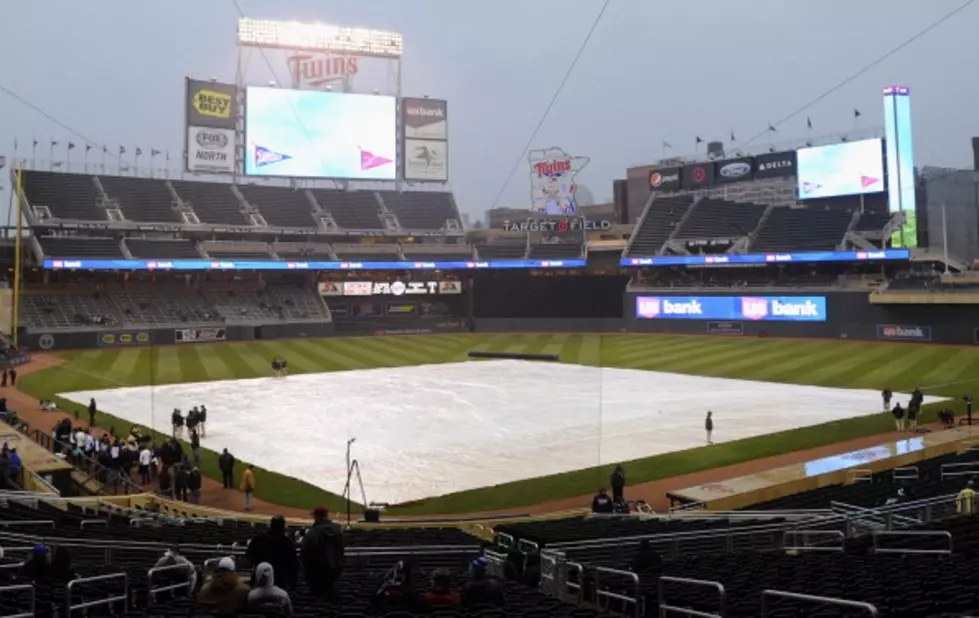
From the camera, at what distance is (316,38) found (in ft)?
244

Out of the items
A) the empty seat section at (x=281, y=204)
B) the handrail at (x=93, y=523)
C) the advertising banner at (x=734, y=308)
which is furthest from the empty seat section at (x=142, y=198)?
the handrail at (x=93, y=523)

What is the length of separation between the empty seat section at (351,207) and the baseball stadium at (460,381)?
0.35 metres

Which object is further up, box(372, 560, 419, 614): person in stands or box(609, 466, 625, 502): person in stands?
box(372, 560, 419, 614): person in stands

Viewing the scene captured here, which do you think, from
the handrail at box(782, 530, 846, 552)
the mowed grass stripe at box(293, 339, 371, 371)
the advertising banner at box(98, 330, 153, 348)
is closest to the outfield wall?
the mowed grass stripe at box(293, 339, 371, 371)

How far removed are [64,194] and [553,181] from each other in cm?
4252

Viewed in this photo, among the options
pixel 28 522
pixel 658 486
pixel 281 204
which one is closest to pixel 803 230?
pixel 281 204

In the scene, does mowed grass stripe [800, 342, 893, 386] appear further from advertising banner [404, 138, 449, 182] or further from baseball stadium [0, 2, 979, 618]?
advertising banner [404, 138, 449, 182]

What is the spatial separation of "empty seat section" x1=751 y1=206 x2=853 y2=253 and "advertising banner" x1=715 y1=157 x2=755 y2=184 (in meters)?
7.15

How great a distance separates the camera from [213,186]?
74250 millimetres

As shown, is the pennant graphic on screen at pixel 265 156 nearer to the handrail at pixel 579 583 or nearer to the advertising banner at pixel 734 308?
the advertising banner at pixel 734 308

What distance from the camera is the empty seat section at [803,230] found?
197 feet

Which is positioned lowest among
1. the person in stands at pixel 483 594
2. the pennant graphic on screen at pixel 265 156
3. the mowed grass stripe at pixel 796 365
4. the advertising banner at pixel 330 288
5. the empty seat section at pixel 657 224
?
the person in stands at pixel 483 594

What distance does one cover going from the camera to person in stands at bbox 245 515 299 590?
700cm

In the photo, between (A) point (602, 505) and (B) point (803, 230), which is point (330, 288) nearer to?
(B) point (803, 230)
